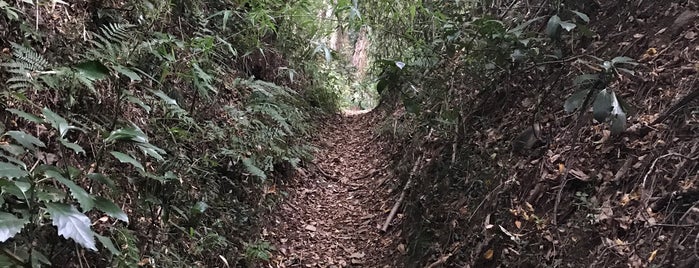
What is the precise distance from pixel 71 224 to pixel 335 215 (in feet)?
11.3

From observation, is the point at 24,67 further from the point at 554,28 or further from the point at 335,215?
the point at 335,215

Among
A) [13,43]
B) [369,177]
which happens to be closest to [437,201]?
[369,177]

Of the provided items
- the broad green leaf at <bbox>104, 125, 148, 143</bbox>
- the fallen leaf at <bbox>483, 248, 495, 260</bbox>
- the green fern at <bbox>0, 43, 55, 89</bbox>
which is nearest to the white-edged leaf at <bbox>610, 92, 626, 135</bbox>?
the fallen leaf at <bbox>483, 248, 495, 260</bbox>

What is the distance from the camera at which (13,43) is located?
214 centimetres

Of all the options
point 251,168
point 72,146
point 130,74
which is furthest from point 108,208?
point 251,168

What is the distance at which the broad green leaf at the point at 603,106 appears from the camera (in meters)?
1.97

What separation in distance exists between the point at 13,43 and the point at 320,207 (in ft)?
10.9

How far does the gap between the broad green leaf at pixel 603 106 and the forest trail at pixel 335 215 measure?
215 centimetres

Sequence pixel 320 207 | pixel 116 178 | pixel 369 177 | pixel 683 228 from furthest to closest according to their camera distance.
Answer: pixel 369 177 < pixel 320 207 < pixel 116 178 < pixel 683 228

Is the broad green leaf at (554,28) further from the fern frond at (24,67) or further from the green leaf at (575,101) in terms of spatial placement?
the fern frond at (24,67)

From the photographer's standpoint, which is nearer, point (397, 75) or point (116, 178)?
point (116, 178)

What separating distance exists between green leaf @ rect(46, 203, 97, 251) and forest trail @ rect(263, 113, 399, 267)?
2277 mm

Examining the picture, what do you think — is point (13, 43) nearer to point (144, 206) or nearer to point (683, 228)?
point (144, 206)

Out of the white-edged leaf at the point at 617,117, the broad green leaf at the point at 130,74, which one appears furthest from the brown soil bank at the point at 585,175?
the broad green leaf at the point at 130,74
